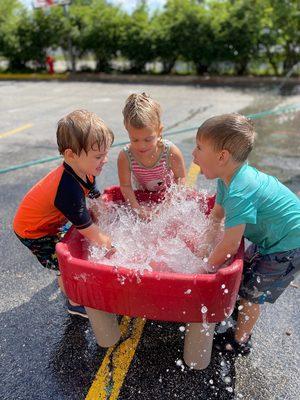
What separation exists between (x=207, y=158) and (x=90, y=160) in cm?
64

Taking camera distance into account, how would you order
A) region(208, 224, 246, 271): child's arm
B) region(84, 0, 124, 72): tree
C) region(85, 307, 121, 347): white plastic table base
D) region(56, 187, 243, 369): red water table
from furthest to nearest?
1. region(84, 0, 124, 72): tree
2. region(85, 307, 121, 347): white plastic table base
3. region(208, 224, 246, 271): child's arm
4. region(56, 187, 243, 369): red water table

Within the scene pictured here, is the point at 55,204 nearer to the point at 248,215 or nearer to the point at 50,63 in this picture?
the point at 248,215

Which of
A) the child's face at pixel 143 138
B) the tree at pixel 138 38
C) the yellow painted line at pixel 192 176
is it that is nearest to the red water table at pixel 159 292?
the child's face at pixel 143 138

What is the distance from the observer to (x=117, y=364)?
229 centimetres

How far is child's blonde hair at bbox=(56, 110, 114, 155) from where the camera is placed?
2.13 m

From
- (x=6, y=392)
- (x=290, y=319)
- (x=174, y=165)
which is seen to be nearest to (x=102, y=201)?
(x=174, y=165)

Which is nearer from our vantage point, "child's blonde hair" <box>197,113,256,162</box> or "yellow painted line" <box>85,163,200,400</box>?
"child's blonde hair" <box>197,113,256,162</box>

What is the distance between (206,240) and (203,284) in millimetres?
773

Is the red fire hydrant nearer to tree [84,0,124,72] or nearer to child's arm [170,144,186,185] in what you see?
tree [84,0,124,72]

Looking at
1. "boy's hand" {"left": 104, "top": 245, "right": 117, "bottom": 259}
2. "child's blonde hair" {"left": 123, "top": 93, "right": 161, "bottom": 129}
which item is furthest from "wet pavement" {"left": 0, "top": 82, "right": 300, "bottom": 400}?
"child's blonde hair" {"left": 123, "top": 93, "right": 161, "bottom": 129}

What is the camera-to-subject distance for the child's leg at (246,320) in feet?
7.77

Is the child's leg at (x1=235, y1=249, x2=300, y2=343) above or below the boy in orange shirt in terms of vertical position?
below

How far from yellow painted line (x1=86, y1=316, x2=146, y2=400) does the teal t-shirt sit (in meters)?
0.95

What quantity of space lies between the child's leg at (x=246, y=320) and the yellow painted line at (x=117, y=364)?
23.8 inches
